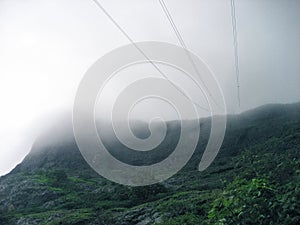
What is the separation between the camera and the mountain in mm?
5781

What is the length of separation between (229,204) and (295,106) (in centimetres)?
13940

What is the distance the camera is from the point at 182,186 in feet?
199

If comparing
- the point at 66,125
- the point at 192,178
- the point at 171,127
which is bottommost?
the point at 192,178

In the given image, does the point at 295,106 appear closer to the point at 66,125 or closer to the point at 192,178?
the point at 192,178

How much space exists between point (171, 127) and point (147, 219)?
98784 millimetres

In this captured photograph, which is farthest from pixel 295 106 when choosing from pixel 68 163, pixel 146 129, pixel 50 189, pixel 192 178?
pixel 50 189

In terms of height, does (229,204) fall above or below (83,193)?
above

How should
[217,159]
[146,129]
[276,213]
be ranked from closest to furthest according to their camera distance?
[276,213], [217,159], [146,129]

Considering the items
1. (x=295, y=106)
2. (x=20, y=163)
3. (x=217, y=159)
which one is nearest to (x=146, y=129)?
(x=217, y=159)

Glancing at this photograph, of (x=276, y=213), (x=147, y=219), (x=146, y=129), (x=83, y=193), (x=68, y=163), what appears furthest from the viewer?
(x=146, y=129)

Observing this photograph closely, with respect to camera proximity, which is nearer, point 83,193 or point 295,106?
point 83,193

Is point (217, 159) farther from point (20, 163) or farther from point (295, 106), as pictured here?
point (20, 163)

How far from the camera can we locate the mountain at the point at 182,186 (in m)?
5.78

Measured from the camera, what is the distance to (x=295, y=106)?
13125 cm
